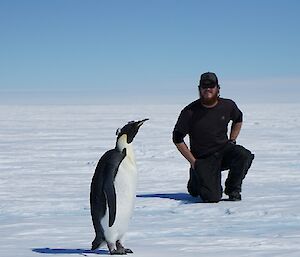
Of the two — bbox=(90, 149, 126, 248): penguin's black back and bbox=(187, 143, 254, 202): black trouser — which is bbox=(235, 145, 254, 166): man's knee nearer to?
bbox=(187, 143, 254, 202): black trouser

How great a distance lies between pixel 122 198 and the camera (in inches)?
136

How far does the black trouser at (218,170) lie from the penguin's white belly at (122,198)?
2115mm

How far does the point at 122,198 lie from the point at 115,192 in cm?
6

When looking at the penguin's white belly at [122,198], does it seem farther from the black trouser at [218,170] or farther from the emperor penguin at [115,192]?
the black trouser at [218,170]

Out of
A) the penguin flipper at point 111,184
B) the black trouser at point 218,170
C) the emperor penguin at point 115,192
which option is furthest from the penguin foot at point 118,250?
the black trouser at point 218,170

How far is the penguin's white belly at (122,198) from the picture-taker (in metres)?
3.42

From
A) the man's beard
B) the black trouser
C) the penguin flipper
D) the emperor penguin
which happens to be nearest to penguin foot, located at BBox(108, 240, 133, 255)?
the emperor penguin

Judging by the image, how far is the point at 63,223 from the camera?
15.9ft

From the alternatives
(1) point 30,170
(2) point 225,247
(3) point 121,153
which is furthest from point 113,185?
(1) point 30,170

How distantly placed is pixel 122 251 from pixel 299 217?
71.1 inches

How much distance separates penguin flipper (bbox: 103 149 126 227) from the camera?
11.0ft

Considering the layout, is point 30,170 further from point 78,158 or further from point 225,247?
point 225,247

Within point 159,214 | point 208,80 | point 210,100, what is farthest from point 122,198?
point 210,100

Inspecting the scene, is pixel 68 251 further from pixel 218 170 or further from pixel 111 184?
pixel 218 170
